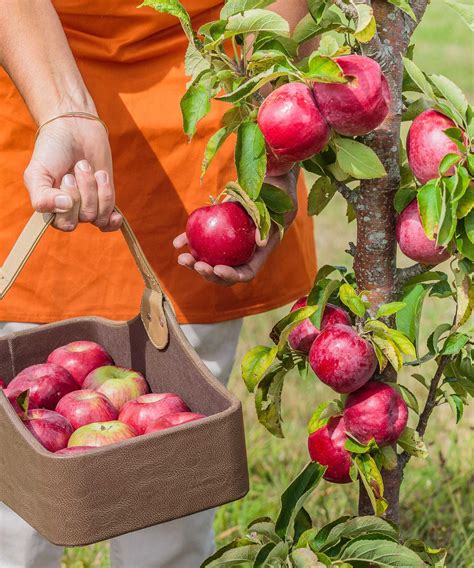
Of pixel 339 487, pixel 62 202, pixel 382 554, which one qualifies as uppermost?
pixel 62 202

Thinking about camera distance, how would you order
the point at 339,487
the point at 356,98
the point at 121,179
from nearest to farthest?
1. the point at 356,98
2. the point at 121,179
3. the point at 339,487

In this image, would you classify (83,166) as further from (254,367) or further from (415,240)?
(415,240)

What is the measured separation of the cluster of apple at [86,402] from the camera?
1520mm

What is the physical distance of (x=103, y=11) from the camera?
1946 millimetres

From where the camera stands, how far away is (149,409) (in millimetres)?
1584

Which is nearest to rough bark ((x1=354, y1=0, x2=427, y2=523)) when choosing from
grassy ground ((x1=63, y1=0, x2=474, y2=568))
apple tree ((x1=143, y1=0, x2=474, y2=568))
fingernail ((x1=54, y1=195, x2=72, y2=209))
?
apple tree ((x1=143, y1=0, x2=474, y2=568))

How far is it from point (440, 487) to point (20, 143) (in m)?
1.63

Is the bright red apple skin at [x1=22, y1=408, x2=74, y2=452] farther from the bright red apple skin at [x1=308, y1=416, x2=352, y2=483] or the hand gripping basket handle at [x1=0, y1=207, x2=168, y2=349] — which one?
the bright red apple skin at [x1=308, y1=416, x2=352, y2=483]

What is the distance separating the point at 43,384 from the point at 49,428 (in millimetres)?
157

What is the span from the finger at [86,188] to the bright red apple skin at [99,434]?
32 centimetres

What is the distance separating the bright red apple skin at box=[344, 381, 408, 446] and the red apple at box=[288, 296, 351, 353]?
4.1 inches

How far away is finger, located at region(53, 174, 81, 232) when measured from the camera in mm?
1577

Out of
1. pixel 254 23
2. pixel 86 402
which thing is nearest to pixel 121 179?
pixel 86 402

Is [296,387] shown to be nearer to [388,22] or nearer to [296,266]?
[296,266]
